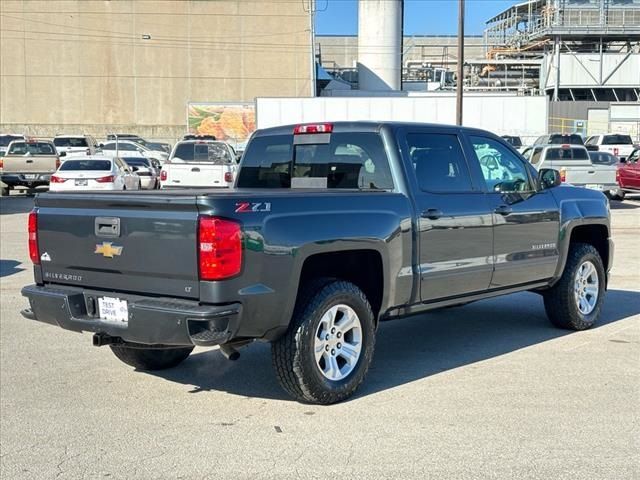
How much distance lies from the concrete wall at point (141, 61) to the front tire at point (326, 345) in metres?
54.5

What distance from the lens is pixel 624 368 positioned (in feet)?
20.1

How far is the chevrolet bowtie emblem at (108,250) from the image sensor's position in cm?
485

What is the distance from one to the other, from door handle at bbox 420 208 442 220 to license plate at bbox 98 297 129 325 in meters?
2.31

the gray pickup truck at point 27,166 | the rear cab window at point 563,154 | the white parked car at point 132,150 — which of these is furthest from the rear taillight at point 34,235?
the white parked car at point 132,150

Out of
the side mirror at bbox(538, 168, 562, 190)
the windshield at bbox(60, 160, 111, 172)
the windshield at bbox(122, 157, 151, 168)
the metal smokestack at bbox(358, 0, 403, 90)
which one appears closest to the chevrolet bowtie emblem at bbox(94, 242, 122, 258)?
the side mirror at bbox(538, 168, 562, 190)

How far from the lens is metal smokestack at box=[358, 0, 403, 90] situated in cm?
5709

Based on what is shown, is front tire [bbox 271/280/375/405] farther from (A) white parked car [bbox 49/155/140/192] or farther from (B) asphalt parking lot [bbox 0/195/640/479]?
(A) white parked car [bbox 49/155/140/192]

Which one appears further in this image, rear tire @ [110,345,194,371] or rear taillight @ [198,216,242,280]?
rear tire @ [110,345,194,371]

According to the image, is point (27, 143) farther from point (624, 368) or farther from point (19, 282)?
point (624, 368)

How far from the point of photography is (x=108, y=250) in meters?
4.89

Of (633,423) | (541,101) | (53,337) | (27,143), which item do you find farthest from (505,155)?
(541,101)

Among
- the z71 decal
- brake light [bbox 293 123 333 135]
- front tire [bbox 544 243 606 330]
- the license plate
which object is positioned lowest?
front tire [bbox 544 243 606 330]

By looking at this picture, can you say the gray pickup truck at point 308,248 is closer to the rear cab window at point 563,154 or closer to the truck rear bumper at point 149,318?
the truck rear bumper at point 149,318

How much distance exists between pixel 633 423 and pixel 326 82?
60.5 meters
